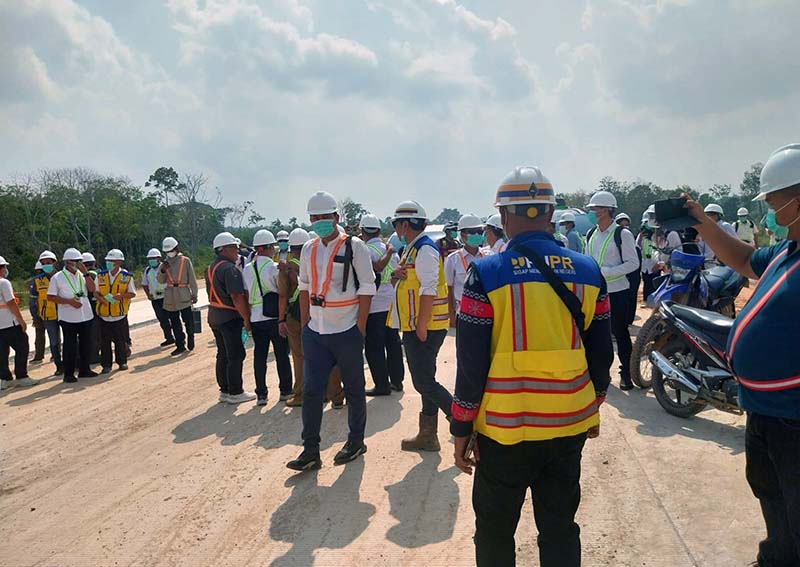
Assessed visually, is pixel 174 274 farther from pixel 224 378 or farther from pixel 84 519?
pixel 84 519

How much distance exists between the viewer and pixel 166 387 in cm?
768

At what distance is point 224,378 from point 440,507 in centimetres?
397

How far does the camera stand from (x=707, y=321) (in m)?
4.55

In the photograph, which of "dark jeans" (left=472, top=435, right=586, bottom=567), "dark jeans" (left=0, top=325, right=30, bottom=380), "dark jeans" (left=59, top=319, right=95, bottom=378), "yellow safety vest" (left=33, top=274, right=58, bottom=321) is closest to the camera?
"dark jeans" (left=472, top=435, right=586, bottom=567)

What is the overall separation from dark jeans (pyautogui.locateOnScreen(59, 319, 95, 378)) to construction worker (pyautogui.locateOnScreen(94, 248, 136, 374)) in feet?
1.11

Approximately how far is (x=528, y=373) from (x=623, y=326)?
442 centimetres

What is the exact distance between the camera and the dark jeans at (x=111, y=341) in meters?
8.89

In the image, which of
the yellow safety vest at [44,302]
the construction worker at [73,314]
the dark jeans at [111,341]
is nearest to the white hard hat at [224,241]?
the construction worker at [73,314]

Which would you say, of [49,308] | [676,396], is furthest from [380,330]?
[49,308]

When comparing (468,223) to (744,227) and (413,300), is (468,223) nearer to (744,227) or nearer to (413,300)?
(413,300)

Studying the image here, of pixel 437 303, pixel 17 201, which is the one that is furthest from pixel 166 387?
pixel 17 201

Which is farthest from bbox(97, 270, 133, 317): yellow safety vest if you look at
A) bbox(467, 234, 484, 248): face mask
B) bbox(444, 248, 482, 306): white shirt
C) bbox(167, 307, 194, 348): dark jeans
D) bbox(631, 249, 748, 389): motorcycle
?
bbox(631, 249, 748, 389): motorcycle

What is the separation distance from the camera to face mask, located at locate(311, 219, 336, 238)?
14.9 feet

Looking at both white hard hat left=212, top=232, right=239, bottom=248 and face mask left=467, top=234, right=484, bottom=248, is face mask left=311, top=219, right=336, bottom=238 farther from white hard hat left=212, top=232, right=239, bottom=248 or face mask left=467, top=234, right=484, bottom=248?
face mask left=467, top=234, right=484, bottom=248
